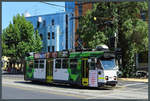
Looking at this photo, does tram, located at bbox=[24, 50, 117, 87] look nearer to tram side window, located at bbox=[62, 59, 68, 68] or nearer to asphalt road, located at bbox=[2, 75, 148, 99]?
tram side window, located at bbox=[62, 59, 68, 68]

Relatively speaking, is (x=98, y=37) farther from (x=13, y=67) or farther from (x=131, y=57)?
(x=13, y=67)

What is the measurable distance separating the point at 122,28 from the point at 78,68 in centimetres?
1589

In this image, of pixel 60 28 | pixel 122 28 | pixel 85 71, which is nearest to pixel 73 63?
pixel 85 71

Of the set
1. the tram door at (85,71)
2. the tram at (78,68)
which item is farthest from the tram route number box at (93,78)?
the tram door at (85,71)

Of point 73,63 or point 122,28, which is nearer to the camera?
point 73,63

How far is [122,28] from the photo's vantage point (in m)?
32.3

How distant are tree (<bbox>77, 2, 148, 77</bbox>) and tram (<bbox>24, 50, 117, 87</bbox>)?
11.6 meters

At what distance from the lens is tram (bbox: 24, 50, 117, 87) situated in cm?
1717

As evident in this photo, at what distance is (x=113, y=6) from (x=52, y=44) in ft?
50.5

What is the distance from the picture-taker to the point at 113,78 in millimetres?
17344

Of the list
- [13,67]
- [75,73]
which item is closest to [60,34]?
[13,67]

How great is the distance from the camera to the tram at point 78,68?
1717 centimetres

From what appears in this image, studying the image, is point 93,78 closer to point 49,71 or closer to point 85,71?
point 85,71

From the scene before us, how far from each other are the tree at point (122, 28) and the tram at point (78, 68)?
11.6 metres
